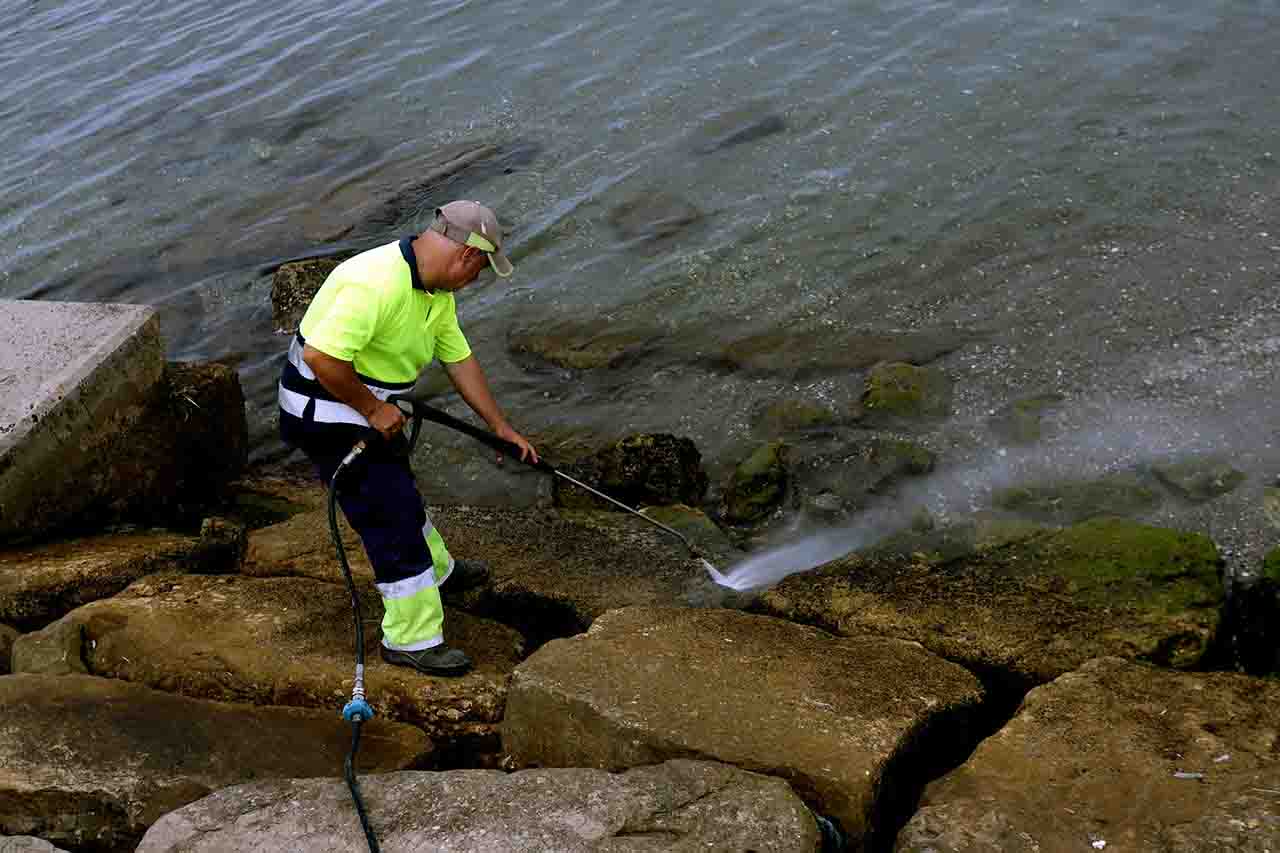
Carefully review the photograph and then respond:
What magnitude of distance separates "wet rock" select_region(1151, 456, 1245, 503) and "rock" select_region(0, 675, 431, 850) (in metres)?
4.65

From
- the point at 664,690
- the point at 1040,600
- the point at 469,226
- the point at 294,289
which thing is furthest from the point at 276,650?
the point at 294,289

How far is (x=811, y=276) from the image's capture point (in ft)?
32.6

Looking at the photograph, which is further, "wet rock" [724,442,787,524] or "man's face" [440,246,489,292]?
"wet rock" [724,442,787,524]

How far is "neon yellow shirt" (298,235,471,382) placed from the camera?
15.7 ft

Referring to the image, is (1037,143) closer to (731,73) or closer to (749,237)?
(749,237)

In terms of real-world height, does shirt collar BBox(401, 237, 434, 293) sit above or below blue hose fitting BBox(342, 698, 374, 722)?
above

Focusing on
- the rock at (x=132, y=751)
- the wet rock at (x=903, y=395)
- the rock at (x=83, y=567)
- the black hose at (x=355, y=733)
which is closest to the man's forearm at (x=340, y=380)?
the black hose at (x=355, y=733)

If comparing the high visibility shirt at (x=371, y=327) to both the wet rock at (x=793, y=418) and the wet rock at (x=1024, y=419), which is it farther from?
the wet rock at (x=1024, y=419)

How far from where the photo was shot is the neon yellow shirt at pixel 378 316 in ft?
15.7

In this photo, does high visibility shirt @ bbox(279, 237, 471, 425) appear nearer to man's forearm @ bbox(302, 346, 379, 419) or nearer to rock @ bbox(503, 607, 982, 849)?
man's forearm @ bbox(302, 346, 379, 419)

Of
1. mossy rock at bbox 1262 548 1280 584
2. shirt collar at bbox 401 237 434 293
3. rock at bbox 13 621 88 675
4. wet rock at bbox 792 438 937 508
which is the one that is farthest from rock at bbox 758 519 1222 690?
rock at bbox 13 621 88 675

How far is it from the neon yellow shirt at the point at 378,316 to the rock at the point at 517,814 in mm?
1713

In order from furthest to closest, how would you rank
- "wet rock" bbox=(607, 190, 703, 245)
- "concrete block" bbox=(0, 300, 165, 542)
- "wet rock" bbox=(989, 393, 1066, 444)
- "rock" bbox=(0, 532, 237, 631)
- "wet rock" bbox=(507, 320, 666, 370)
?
1. "wet rock" bbox=(607, 190, 703, 245)
2. "wet rock" bbox=(507, 320, 666, 370)
3. "wet rock" bbox=(989, 393, 1066, 444)
4. "concrete block" bbox=(0, 300, 165, 542)
5. "rock" bbox=(0, 532, 237, 631)

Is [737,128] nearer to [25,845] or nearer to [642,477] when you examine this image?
[642,477]
